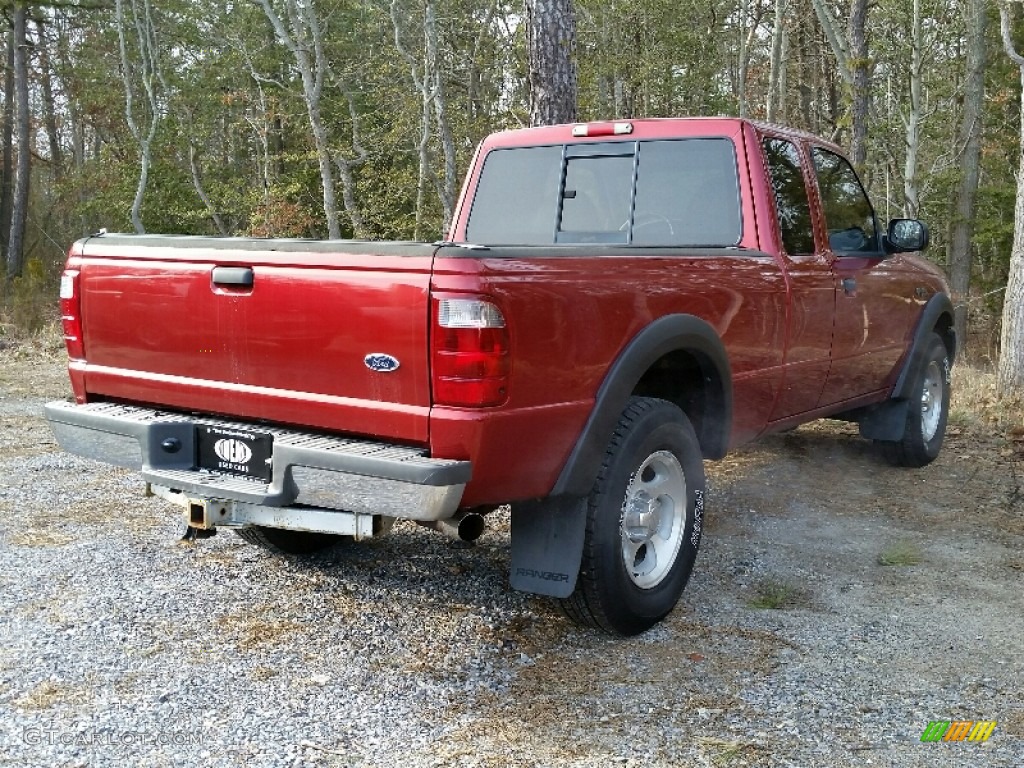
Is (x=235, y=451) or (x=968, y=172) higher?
(x=968, y=172)

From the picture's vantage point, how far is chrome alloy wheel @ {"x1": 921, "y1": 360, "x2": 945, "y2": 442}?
6848mm

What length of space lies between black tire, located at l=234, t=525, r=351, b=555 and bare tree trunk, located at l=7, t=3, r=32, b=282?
2285 cm

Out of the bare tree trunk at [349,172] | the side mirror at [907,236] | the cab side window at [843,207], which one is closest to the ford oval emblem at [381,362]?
the cab side window at [843,207]

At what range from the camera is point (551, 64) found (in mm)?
8586

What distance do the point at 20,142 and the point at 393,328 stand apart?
2503cm

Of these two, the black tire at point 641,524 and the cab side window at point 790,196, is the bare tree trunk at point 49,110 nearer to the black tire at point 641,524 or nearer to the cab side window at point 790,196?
the cab side window at point 790,196

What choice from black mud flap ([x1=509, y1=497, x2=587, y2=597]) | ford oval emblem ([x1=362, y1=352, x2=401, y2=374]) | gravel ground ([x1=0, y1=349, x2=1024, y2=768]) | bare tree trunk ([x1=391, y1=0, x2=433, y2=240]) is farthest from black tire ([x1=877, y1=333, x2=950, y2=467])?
bare tree trunk ([x1=391, y1=0, x2=433, y2=240])

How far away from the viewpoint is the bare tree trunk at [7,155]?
93.6 feet

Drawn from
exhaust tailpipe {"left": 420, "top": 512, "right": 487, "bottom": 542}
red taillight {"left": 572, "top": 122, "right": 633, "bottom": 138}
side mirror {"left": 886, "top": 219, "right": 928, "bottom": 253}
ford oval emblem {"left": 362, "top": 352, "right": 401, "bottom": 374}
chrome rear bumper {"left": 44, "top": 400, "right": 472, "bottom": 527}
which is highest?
red taillight {"left": 572, "top": 122, "right": 633, "bottom": 138}

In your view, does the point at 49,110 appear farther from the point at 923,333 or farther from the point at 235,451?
the point at 235,451

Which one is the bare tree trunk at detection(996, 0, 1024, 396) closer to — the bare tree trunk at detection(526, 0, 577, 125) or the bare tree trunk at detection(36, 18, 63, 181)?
the bare tree trunk at detection(526, 0, 577, 125)

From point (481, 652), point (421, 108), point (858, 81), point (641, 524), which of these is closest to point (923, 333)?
point (641, 524)

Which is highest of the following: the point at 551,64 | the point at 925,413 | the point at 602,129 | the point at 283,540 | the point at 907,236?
the point at 551,64

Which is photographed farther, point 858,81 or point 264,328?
point 858,81
